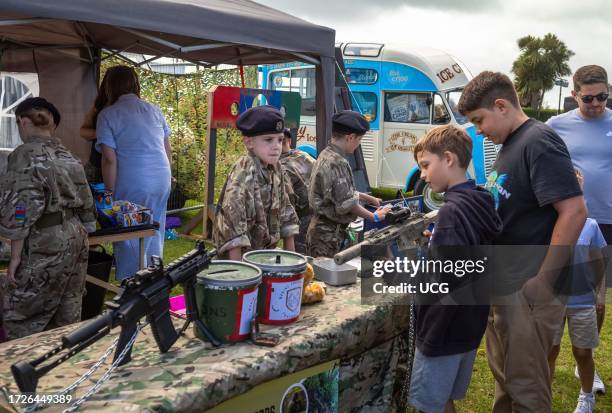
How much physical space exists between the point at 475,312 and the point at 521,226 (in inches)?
16.8

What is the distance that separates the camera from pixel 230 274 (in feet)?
6.24

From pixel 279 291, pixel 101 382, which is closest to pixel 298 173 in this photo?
pixel 279 291

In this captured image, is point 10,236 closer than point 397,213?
No

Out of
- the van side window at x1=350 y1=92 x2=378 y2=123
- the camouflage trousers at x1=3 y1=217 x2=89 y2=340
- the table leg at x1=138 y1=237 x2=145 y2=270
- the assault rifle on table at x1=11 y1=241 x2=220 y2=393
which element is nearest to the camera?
Answer: the assault rifle on table at x1=11 y1=241 x2=220 y2=393

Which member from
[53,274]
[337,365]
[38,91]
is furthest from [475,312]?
[38,91]

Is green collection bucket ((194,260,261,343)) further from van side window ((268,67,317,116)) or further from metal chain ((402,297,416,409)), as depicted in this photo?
van side window ((268,67,317,116))

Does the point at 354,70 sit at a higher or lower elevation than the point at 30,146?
higher

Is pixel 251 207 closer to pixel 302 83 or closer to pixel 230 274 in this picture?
pixel 230 274

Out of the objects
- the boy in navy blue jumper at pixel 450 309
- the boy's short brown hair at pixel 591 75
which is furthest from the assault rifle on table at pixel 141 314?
the boy's short brown hair at pixel 591 75

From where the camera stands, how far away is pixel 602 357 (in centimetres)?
423

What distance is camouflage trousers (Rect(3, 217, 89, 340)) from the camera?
3.24 m

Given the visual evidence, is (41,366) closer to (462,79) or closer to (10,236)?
(10,236)

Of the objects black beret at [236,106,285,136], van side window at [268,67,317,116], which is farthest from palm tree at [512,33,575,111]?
black beret at [236,106,285,136]

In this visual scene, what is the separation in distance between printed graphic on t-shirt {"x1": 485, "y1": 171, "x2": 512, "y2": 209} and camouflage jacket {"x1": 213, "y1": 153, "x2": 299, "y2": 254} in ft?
3.64
